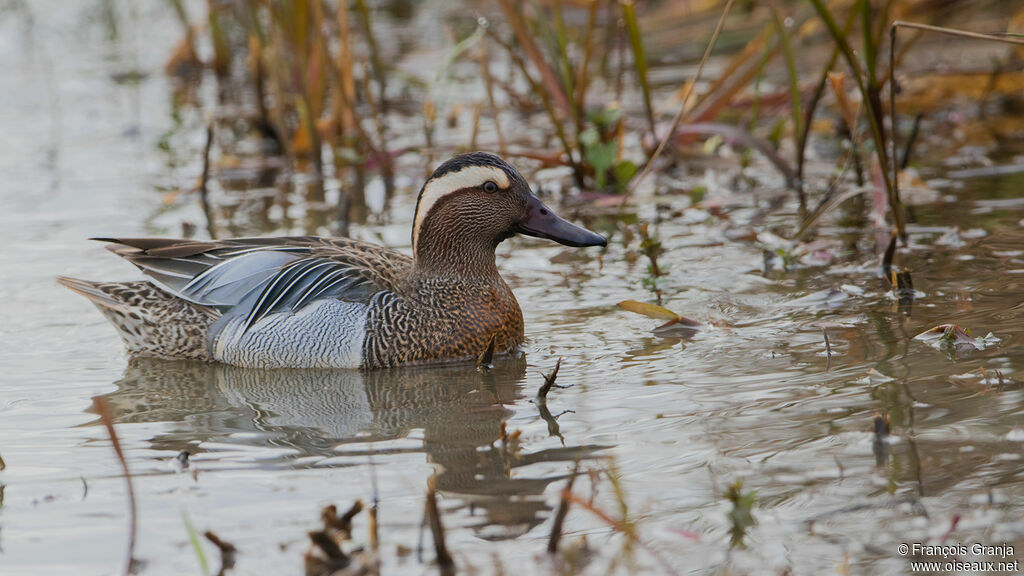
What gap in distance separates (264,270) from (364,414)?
4.10ft

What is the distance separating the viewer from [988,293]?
5.74m

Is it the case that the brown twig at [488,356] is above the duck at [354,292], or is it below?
below

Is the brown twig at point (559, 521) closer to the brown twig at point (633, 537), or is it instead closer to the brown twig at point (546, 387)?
the brown twig at point (633, 537)

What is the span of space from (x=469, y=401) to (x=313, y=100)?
4350mm

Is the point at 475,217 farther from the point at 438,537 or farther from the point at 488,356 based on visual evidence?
the point at 438,537

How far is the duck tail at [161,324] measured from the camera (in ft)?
20.0

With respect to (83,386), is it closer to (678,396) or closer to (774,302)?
(678,396)

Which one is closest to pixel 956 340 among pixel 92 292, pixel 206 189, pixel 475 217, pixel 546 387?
pixel 546 387

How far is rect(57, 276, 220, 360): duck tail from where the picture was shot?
6082 mm

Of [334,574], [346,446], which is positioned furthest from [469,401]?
[334,574]

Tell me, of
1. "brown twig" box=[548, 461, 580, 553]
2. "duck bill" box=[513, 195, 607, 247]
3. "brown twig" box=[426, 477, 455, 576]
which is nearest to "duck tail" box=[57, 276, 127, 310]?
"duck bill" box=[513, 195, 607, 247]

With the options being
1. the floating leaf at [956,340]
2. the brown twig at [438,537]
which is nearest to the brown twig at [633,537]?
the brown twig at [438,537]

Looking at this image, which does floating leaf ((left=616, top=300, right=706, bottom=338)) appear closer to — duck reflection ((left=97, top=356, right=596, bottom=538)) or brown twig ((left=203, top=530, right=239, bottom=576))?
duck reflection ((left=97, top=356, right=596, bottom=538))

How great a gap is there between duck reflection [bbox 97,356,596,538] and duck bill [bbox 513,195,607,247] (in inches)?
24.7
